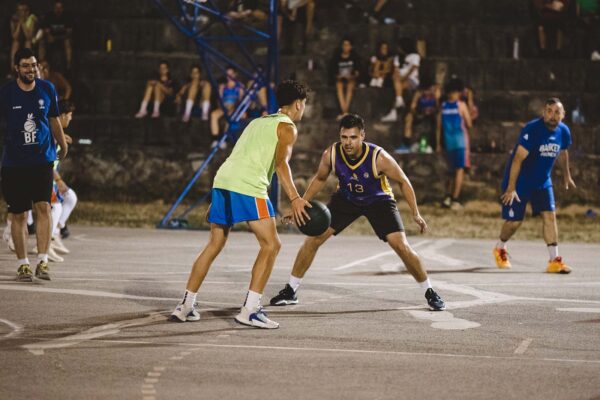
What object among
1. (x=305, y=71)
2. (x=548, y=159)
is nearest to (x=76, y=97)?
(x=305, y=71)

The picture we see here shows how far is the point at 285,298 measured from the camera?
998 cm

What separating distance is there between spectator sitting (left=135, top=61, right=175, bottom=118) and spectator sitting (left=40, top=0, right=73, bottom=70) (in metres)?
2.02

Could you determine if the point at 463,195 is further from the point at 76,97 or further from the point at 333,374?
the point at 333,374

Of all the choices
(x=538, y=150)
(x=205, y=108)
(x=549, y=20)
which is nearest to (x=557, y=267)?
(x=538, y=150)

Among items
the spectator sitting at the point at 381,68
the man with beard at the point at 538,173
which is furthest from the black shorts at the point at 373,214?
the spectator sitting at the point at 381,68

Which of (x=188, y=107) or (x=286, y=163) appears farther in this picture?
(x=188, y=107)

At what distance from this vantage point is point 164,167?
22438mm

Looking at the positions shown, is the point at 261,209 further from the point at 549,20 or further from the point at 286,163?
the point at 549,20

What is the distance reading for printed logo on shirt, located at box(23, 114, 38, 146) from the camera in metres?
10.8

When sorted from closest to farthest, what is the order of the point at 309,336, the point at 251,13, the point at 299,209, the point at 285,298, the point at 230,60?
the point at 309,336
the point at 299,209
the point at 285,298
the point at 230,60
the point at 251,13

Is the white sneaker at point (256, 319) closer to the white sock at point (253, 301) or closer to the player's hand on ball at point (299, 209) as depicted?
the white sock at point (253, 301)

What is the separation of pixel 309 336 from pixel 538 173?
612 centimetres

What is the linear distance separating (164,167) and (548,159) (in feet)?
35.0

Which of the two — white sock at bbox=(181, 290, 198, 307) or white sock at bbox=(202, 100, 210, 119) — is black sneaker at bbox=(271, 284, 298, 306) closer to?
white sock at bbox=(181, 290, 198, 307)
